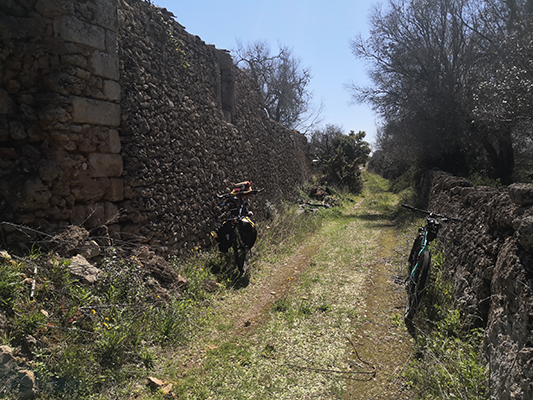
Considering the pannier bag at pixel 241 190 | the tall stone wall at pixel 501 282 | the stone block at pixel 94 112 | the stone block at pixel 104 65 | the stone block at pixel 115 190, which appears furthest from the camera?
the pannier bag at pixel 241 190

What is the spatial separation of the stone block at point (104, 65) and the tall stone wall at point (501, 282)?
4.82m

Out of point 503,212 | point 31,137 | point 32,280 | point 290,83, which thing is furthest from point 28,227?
point 290,83

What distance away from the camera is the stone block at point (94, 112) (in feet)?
13.5

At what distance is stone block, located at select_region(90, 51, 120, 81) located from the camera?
14.0ft

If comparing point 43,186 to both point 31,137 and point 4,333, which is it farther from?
point 4,333

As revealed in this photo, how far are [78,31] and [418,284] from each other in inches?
201

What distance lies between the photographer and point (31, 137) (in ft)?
12.7

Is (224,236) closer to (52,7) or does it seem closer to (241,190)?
(241,190)

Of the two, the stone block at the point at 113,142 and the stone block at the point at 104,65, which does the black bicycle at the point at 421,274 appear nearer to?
the stone block at the point at 113,142

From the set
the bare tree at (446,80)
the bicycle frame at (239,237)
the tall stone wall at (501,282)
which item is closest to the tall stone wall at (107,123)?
the bicycle frame at (239,237)

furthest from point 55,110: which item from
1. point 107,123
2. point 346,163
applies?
point 346,163

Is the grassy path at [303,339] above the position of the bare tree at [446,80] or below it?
below

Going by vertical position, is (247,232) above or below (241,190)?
below

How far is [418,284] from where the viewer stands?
3.93 m
